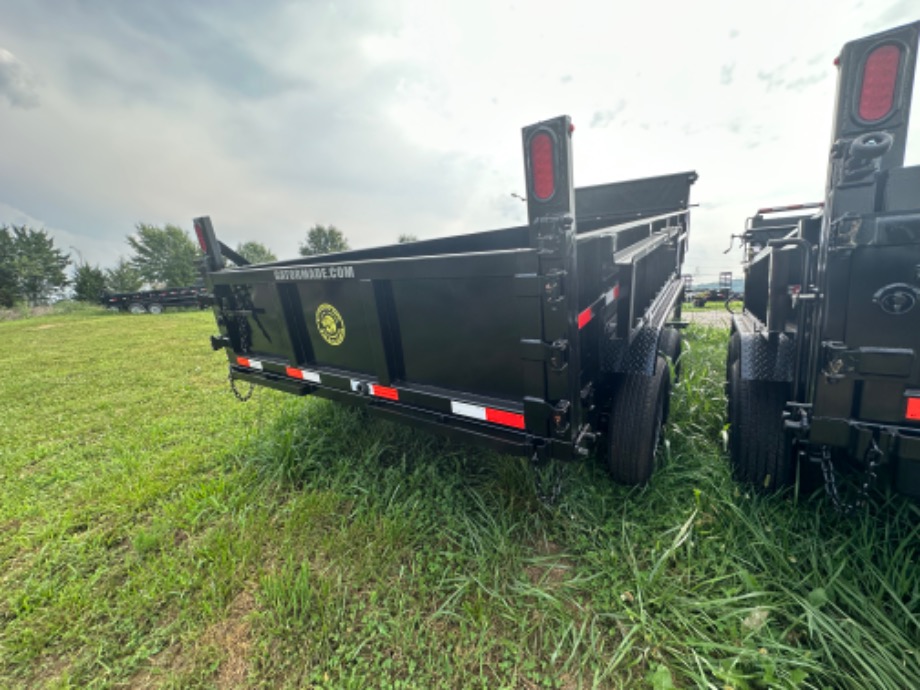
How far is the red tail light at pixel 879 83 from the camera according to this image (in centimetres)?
133

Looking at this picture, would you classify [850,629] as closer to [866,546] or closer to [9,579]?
[866,546]

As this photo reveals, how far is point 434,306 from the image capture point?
6.55ft

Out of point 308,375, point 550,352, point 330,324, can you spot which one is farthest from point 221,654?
point 550,352

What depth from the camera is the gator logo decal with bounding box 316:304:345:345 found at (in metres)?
2.41

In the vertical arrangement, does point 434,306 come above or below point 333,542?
above

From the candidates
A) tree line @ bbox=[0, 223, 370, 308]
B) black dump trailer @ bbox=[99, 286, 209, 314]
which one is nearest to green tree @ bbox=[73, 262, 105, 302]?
tree line @ bbox=[0, 223, 370, 308]

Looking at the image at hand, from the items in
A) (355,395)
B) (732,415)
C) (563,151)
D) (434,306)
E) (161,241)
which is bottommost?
(732,415)

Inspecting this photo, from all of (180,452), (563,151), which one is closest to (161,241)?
(180,452)

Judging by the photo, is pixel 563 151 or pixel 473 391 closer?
pixel 563 151

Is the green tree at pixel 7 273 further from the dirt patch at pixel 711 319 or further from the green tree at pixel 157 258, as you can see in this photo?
the dirt patch at pixel 711 319

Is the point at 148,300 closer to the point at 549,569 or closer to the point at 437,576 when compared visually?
the point at 437,576

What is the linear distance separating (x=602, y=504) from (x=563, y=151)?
1.98 meters

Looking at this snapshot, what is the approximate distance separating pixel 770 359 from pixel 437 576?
2272 mm

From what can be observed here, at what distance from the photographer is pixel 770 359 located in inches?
87.4
